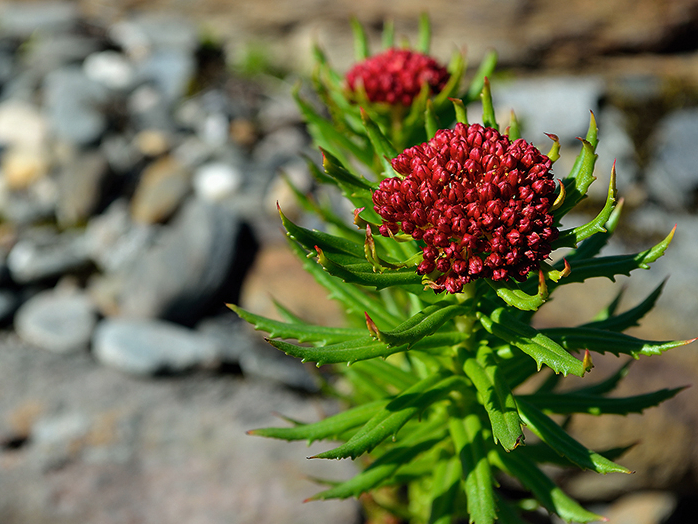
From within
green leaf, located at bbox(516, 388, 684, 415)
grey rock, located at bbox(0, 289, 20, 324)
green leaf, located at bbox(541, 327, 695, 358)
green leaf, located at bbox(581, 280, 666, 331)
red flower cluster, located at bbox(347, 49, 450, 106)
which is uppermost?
red flower cluster, located at bbox(347, 49, 450, 106)

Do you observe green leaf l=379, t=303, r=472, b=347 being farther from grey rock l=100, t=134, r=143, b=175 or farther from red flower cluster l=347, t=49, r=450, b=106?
grey rock l=100, t=134, r=143, b=175

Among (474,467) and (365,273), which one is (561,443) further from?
(365,273)

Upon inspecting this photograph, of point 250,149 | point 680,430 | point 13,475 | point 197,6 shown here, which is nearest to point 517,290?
point 680,430

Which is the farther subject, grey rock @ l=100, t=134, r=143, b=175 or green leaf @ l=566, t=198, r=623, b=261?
grey rock @ l=100, t=134, r=143, b=175

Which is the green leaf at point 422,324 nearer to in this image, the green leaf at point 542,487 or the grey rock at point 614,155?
the green leaf at point 542,487

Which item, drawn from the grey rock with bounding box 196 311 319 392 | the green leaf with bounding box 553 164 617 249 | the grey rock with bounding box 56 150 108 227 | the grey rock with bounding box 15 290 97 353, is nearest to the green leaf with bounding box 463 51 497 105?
the green leaf with bounding box 553 164 617 249

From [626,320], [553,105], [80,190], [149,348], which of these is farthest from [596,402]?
[80,190]

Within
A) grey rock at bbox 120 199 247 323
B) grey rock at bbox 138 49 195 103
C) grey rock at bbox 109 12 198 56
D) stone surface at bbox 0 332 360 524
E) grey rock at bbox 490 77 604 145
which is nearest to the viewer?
stone surface at bbox 0 332 360 524
